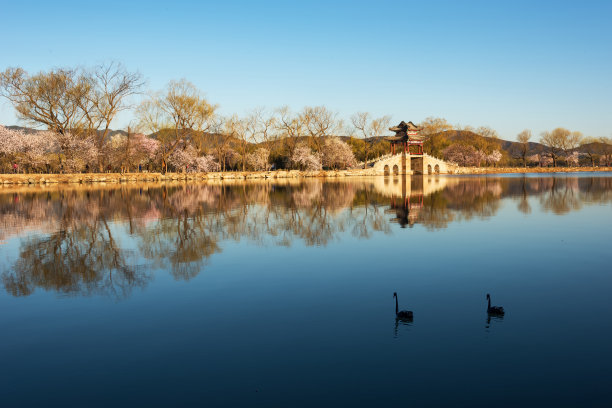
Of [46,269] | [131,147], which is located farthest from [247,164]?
[46,269]

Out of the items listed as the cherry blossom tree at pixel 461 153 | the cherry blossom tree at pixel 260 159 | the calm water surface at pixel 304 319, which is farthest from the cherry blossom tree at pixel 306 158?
the calm water surface at pixel 304 319

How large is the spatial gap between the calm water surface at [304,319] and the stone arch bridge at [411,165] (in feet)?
287

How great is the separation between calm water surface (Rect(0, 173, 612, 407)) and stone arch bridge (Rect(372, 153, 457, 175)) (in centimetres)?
8750

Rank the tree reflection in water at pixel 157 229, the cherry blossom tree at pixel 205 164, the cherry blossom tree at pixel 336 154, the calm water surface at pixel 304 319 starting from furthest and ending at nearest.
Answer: the cherry blossom tree at pixel 336 154 → the cherry blossom tree at pixel 205 164 → the tree reflection in water at pixel 157 229 → the calm water surface at pixel 304 319

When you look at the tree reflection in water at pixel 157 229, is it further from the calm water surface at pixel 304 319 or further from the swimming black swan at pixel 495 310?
the swimming black swan at pixel 495 310

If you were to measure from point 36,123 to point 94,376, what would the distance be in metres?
70.3

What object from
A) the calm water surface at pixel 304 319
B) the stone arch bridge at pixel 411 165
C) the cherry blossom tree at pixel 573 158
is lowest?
the calm water surface at pixel 304 319

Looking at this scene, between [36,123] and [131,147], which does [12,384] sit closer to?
[36,123]

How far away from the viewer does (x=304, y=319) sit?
29.9 ft

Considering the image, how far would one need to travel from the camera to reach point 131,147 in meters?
88.6

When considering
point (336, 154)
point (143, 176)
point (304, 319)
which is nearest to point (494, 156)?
point (336, 154)

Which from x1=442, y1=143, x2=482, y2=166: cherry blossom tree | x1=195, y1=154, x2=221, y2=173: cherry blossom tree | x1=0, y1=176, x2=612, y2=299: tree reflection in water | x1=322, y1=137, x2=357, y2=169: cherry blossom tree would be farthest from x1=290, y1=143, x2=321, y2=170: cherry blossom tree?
x1=0, y1=176, x2=612, y2=299: tree reflection in water

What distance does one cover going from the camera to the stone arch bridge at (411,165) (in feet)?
349

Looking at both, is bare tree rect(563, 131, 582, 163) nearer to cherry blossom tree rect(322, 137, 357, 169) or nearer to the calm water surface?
cherry blossom tree rect(322, 137, 357, 169)
